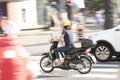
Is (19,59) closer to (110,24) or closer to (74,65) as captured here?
(74,65)

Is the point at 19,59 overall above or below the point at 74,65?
above

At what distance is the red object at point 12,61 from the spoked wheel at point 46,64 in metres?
7.45

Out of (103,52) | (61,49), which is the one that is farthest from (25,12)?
(61,49)

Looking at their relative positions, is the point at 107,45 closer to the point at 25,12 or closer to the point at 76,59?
the point at 76,59

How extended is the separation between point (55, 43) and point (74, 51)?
2.27 feet

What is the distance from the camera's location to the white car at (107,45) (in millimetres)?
14930

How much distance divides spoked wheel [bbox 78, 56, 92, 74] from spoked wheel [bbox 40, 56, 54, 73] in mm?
832

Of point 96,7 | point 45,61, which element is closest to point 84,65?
point 45,61

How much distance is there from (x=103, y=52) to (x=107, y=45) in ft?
0.86

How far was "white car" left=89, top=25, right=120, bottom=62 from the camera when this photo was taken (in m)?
14.9

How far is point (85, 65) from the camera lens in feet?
40.1

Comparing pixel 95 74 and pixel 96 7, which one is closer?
pixel 95 74

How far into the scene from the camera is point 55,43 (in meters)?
12.6

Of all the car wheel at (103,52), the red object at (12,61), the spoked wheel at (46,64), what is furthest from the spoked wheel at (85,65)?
the red object at (12,61)
